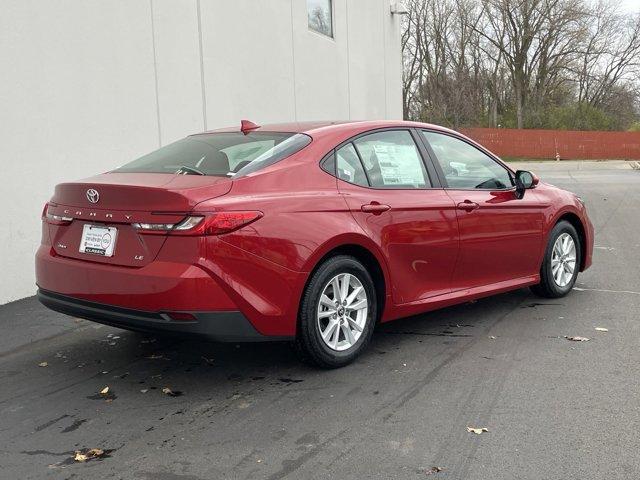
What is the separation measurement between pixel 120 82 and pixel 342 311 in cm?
473

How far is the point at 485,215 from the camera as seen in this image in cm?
538

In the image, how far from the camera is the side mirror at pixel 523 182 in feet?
19.1

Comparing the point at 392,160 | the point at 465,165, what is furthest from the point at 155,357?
the point at 465,165

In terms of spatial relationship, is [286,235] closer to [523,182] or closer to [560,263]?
[523,182]

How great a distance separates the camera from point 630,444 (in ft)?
10.8

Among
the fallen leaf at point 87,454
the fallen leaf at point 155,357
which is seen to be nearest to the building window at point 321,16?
the fallen leaf at point 155,357

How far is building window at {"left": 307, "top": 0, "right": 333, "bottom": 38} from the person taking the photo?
12.9 metres

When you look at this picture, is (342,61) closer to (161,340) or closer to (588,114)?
(161,340)

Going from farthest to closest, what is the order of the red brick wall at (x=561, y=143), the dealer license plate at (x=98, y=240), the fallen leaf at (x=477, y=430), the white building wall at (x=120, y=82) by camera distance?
1. the red brick wall at (x=561, y=143)
2. the white building wall at (x=120, y=82)
3. the dealer license plate at (x=98, y=240)
4. the fallen leaf at (x=477, y=430)

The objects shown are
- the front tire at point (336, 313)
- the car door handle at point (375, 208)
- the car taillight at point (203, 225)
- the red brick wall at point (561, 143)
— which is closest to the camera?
the car taillight at point (203, 225)

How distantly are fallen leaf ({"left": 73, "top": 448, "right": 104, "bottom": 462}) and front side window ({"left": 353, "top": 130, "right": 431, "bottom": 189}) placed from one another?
2404 millimetres

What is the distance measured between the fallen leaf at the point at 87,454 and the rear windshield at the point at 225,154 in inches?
66.3

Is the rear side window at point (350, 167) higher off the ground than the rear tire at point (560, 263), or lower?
higher

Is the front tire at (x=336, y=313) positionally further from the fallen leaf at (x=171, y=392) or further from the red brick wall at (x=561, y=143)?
the red brick wall at (x=561, y=143)
